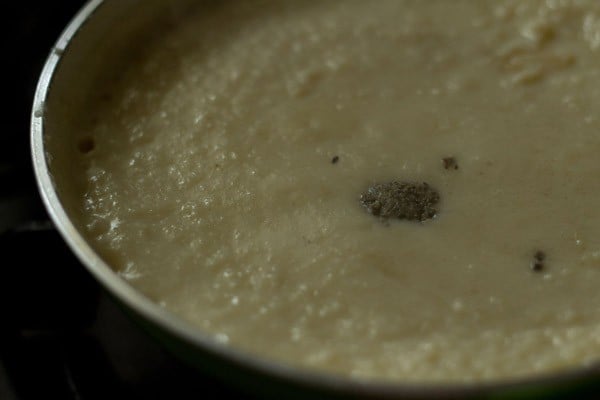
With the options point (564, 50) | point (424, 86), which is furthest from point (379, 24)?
point (564, 50)

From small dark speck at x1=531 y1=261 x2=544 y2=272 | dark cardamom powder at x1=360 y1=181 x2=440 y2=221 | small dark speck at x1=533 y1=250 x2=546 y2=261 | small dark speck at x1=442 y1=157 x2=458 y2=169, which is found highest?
small dark speck at x1=442 y1=157 x2=458 y2=169

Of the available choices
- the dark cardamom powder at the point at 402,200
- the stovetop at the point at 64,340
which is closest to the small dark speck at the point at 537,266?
the dark cardamom powder at the point at 402,200

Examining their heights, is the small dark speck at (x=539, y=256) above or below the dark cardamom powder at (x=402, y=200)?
below

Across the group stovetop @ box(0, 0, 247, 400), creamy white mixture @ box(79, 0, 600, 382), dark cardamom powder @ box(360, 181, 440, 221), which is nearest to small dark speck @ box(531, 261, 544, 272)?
creamy white mixture @ box(79, 0, 600, 382)

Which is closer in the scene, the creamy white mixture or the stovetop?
the creamy white mixture

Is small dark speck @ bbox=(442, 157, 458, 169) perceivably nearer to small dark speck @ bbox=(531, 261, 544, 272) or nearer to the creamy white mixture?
the creamy white mixture

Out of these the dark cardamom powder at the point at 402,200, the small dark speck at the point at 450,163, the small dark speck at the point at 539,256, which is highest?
the small dark speck at the point at 450,163

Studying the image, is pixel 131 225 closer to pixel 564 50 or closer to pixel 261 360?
pixel 261 360

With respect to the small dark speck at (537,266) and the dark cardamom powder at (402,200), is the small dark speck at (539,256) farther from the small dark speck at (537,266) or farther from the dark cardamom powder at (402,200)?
the dark cardamom powder at (402,200)
